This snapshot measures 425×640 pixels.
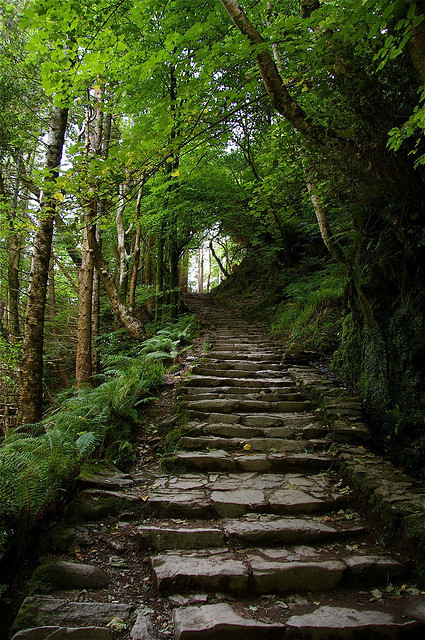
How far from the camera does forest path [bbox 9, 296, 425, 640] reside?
6.65 ft

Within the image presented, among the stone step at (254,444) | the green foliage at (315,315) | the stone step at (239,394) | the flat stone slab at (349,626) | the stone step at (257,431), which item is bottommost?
the flat stone slab at (349,626)

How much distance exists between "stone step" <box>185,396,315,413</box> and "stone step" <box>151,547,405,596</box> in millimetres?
2497

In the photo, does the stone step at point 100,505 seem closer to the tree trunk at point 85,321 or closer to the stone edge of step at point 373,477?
the stone edge of step at point 373,477

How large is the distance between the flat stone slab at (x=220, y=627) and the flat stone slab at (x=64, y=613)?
38 cm

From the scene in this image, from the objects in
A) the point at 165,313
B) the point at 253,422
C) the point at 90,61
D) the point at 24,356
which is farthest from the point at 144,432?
the point at 165,313

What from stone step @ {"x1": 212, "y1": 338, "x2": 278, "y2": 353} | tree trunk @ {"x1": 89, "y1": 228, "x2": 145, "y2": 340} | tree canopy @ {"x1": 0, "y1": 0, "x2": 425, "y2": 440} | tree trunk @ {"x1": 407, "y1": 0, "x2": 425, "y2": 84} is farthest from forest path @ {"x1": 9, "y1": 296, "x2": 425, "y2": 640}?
tree trunk @ {"x1": 89, "y1": 228, "x2": 145, "y2": 340}

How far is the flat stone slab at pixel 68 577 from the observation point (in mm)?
2285

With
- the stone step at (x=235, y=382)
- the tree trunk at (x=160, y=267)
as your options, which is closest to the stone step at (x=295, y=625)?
the stone step at (x=235, y=382)

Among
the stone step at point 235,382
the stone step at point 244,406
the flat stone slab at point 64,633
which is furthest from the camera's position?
the stone step at point 235,382

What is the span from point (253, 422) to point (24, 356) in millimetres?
3944

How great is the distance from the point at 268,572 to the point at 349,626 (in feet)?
1.90

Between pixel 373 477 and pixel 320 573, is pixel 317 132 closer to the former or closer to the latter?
pixel 373 477

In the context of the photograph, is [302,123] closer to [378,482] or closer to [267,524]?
[378,482]

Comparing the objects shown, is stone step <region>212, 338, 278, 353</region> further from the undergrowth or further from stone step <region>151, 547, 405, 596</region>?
stone step <region>151, 547, 405, 596</region>
